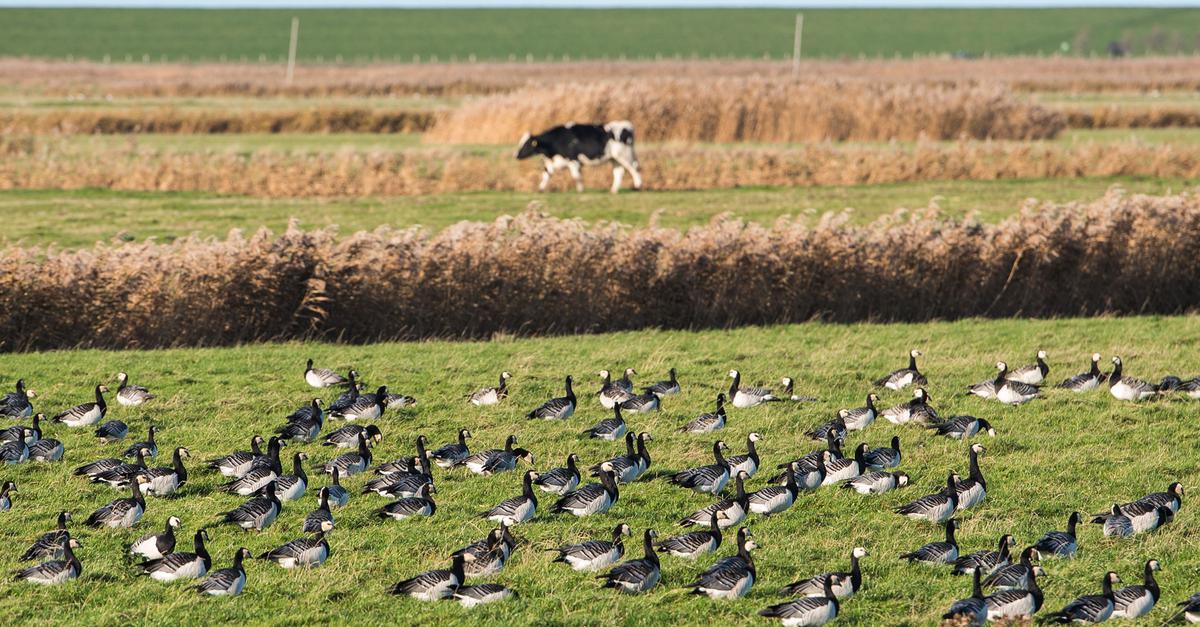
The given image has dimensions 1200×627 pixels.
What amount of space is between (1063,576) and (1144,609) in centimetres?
119

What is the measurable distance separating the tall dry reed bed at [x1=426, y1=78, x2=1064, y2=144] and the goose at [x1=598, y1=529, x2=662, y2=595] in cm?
4773

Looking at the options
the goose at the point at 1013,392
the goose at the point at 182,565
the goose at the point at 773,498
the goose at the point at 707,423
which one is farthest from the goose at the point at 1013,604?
the goose at the point at 1013,392

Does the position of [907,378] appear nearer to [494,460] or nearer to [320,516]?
[494,460]

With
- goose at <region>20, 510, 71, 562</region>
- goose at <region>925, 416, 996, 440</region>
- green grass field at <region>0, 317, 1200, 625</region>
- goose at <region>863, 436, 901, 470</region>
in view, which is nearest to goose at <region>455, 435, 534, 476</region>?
green grass field at <region>0, 317, 1200, 625</region>

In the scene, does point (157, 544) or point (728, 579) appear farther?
point (157, 544)

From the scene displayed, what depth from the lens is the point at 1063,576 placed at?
13586mm

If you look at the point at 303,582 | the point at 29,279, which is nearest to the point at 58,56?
the point at 29,279

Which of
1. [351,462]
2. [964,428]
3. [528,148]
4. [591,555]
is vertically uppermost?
[528,148]

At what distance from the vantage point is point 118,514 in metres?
15.0

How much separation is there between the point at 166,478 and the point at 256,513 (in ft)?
6.44

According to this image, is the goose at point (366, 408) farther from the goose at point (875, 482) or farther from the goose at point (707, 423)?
the goose at point (875, 482)

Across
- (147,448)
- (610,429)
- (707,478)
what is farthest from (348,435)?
(707,478)

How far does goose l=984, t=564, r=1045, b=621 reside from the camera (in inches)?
485

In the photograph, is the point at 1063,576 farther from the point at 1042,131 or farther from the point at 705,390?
the point at 1042,131
